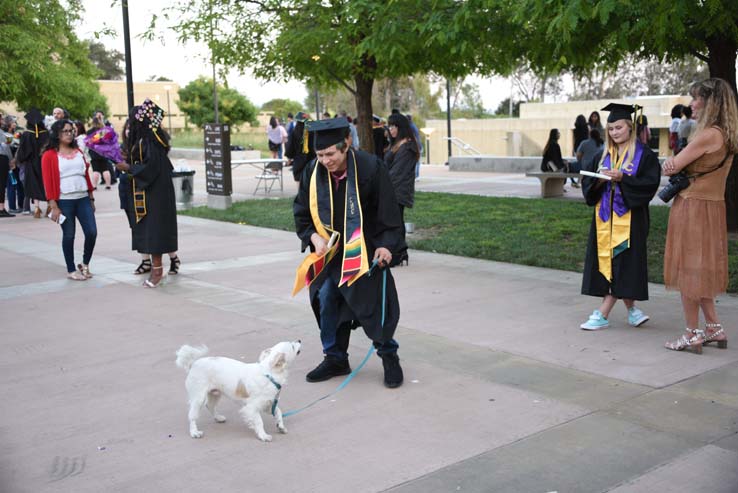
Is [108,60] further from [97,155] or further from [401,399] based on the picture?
[401,399]

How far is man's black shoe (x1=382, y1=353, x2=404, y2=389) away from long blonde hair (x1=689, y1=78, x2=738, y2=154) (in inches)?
109

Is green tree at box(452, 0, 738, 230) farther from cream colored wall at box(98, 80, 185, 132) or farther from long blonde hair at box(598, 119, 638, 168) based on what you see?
cream colored wall at box(98, 80, 185, 132)

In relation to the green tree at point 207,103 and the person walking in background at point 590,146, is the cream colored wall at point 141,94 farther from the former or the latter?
the person walking in background at point 590,146

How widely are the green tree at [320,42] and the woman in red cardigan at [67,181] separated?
427 centimetres

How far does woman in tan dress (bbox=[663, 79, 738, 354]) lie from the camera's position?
18.9ft

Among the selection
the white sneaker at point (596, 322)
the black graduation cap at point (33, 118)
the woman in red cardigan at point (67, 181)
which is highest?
the black graduation cap at point (33, 118)

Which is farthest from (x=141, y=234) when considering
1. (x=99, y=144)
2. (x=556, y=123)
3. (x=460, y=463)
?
(x=556, y=123)

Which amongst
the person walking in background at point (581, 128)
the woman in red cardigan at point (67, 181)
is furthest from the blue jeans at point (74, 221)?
the person walking in background at point (581, 128)

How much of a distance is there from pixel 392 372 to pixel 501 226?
7.10 meters

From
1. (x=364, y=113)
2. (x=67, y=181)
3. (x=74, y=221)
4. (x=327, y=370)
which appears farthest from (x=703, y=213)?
(x=364, y=113)

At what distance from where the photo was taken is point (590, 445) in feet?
14.3

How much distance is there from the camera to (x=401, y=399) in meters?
5.19

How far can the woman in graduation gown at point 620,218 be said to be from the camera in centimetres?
634

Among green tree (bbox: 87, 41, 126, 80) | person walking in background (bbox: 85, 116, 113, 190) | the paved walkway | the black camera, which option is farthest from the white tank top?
green tree (bbox: 87, 41, 126, 80)
